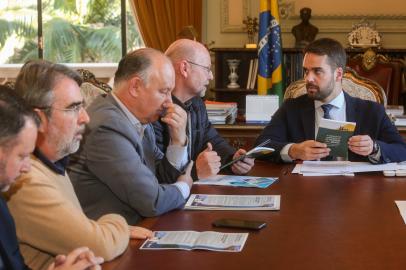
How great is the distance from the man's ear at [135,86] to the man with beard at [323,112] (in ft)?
3.13

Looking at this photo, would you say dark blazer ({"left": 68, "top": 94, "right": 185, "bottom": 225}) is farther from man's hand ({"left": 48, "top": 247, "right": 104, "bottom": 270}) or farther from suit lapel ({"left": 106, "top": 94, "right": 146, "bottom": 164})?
man's hand ({"left": 48, "top": 247, "right": 104, "bottom": 270})

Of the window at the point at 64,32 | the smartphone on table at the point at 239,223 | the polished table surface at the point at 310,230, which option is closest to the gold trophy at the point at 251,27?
the window at the point at 64,32

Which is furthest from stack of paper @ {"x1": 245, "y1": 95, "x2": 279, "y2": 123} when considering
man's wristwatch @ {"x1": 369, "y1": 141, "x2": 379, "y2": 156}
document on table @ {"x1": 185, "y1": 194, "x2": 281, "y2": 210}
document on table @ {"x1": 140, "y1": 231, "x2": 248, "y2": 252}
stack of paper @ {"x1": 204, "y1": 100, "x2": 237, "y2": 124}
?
document on table @ {"x1": 140, "y1": 231, "x2": 248, "y2": 252}

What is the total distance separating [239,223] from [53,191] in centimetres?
54

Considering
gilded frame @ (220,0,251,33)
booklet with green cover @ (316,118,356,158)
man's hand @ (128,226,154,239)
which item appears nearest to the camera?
man's hand @ (128,226,154,239)

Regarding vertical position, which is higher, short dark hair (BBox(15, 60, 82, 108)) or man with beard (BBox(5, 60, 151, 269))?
short dark hair (BBox(15, 60, 82, 108))

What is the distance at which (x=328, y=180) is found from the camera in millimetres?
2547

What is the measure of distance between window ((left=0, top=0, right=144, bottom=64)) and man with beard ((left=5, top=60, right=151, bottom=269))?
5.39 meters

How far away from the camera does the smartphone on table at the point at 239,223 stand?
181 cm

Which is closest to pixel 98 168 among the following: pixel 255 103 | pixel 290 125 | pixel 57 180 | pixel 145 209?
pixel 145 209

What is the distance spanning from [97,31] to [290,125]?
427cm

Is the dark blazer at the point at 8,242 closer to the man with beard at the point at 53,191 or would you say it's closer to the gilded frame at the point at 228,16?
the man with beard at the point at 53,191

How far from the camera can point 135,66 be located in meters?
2.25

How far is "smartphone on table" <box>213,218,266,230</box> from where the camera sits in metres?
1.81
